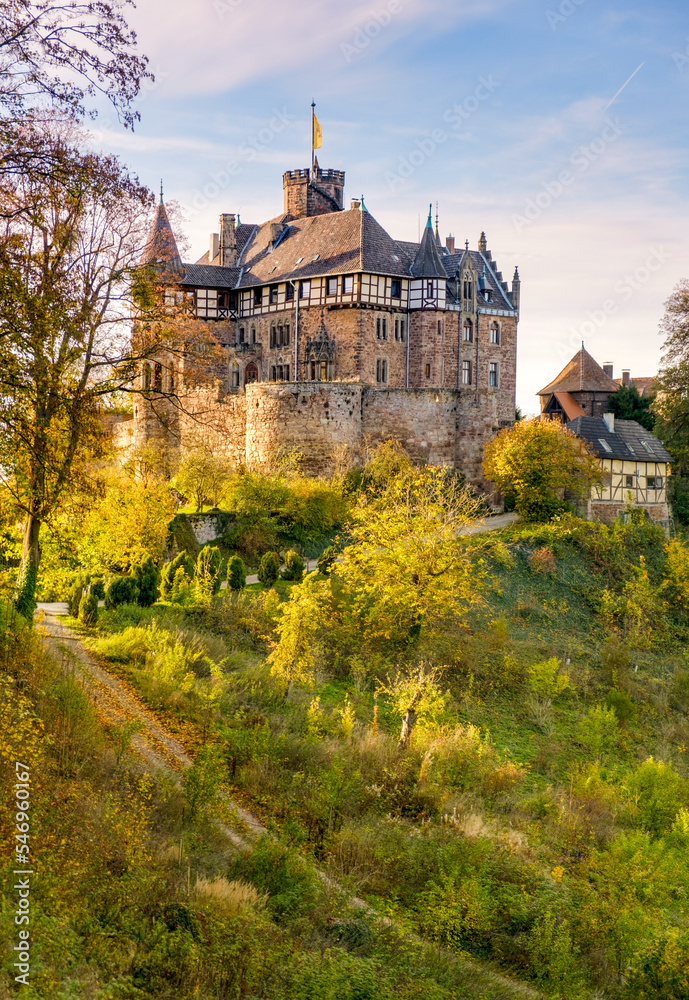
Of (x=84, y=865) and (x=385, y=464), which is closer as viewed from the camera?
(x=84, y=865)

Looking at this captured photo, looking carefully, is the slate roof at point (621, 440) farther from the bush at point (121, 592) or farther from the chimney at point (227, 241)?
the bush at point (121, 592)

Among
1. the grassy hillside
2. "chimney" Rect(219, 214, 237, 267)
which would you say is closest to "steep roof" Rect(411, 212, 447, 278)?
"chimney" Rect(219, 214, 237, 267)

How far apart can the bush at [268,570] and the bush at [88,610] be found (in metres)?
8.02

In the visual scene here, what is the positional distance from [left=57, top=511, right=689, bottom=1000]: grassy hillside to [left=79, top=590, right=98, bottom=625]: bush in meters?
0.52

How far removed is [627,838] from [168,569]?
15924mm

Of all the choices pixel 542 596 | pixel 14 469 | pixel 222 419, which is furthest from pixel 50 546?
pixel 222 419

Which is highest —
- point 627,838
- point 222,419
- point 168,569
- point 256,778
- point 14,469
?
point 222,419

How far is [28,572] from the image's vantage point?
1869 centimetres

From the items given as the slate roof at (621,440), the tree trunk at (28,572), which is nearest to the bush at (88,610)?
the tree trunk at (28,572)

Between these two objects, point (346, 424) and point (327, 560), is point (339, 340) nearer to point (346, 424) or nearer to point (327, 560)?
point (346, 424)

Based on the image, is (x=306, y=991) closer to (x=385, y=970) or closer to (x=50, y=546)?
(x=385, y=970)

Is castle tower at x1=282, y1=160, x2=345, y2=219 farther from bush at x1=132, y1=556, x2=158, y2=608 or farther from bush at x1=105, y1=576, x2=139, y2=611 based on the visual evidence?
bush at x1=105, y1=576, x2=139, y2=611

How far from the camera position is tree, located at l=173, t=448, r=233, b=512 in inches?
1490

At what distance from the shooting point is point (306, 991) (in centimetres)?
934
